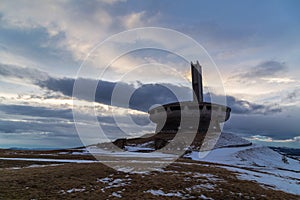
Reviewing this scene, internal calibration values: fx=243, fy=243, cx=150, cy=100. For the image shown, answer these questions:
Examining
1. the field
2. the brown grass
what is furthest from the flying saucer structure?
the field

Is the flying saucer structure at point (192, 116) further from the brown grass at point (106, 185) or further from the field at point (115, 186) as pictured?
the field at point (115, 186)

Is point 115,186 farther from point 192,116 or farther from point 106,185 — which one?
point 192,116

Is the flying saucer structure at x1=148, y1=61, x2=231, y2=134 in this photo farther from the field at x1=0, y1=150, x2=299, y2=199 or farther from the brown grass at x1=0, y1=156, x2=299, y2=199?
the field at x1=0, y1=150, x2=299, y2=199

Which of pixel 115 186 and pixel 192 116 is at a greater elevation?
pixel 192 116

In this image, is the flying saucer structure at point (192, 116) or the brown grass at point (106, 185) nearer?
the brown grass at point (106, 185)

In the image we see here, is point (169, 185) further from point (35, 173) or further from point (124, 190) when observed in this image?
point (35, 173)

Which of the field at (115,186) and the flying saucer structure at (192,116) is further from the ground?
the flying saucer structure at (192,116)

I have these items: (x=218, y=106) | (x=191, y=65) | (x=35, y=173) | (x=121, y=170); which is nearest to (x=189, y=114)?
(x=218, y=106)

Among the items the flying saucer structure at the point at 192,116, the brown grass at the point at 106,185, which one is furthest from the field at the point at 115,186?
the flying saucer structure at the point at 192,116

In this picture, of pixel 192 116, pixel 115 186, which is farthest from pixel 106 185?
pixel 192 116

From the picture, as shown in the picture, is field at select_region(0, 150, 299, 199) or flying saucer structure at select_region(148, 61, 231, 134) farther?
Result: flying saucer structure at select_region(148, 61, 231, 134)

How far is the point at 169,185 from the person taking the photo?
548 inches

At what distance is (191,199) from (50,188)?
7.06m

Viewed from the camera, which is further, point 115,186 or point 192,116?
point 192,116
